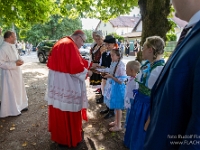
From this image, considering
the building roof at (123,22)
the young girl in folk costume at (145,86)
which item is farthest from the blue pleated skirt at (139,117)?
the building roof at (123,22)

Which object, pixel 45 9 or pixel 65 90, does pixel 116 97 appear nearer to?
pixel 65 90

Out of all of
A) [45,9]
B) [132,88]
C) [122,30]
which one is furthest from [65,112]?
[122,30]

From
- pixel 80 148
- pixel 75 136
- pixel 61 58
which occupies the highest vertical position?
pixel 61 58

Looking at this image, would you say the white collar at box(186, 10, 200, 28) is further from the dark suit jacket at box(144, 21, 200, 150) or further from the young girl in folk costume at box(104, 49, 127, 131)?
the young girl in folk costume at box(104, 49, 127, 131)

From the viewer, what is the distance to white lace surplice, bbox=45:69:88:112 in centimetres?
294

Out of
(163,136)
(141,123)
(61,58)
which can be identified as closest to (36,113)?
(61,58)

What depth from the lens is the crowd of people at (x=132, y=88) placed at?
2.76 ft

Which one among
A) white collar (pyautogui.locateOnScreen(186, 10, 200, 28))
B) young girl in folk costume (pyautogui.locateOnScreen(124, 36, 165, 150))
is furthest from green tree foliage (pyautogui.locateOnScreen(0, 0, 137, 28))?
white collar (pyautogui.locateOnScreen(186, 10, 200, 28))

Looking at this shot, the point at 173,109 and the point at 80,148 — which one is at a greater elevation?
the point at 173,109

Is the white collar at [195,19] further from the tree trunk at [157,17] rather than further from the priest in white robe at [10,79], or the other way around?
the priest in white robe at [10,79]

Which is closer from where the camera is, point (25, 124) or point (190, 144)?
point (190, 144)

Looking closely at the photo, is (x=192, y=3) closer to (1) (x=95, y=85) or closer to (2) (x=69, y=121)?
(2) (x=69, y=121)

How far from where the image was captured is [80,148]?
3152 mm

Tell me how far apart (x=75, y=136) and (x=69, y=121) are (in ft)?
1.02
